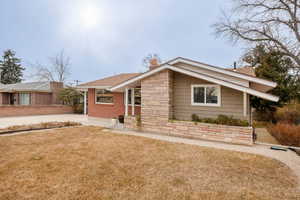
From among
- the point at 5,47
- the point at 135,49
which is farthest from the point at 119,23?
the point at 5,47

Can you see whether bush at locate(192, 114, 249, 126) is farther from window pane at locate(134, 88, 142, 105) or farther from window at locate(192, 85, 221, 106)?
window pane at locate(134, 88, 142, 105)

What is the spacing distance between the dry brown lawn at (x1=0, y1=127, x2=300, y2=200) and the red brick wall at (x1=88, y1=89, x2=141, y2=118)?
6.03 m

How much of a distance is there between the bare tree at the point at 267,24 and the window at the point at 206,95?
37.5ft

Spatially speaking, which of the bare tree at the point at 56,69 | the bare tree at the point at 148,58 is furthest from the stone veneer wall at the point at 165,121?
the bare tree at the point at 56,69

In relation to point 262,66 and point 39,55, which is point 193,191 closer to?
point 262,66

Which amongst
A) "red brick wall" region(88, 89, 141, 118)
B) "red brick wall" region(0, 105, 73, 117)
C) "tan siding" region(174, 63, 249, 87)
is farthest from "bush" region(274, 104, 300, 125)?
"red brick wall" region(0, 105, 73, 117)

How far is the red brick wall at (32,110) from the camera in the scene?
15.3 meters

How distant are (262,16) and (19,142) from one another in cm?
2083

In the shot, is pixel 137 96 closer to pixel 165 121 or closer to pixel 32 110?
pixel 165 121

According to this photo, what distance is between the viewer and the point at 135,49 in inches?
995

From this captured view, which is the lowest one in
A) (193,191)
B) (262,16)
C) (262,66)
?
(193,191)

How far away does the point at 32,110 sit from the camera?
16.9 meters

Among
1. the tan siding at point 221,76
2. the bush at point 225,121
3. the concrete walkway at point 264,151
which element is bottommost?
the concrete walkway at point 264,151

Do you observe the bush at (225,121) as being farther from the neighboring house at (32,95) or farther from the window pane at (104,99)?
the neighboring house at (32,95)
